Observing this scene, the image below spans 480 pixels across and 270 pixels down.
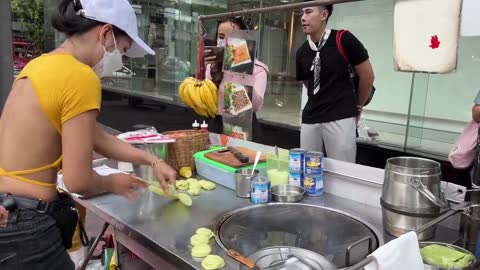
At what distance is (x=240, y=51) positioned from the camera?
2035 mm

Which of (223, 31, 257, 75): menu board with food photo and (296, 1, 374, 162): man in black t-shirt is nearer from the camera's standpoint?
(223, 31, 257, 75): menu board with food photo

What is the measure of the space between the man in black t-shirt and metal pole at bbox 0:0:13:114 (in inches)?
104

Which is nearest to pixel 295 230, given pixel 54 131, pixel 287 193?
pixel 287 193

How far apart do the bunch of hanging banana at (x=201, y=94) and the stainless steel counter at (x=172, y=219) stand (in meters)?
0.59

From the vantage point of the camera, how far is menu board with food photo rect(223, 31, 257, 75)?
6.52 feet

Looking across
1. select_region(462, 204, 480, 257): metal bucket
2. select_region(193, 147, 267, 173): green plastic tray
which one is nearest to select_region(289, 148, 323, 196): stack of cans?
select_region(193, 147, 267, 173): green plastic tray

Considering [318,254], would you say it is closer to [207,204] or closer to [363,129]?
[207,204]

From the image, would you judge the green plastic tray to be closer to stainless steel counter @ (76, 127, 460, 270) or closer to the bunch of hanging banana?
stainless steel counter @ (76, 127, 460, 270)

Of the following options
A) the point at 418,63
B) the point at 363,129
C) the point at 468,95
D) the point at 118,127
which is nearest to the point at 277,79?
the point at 363,129

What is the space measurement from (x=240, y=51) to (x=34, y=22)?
7.29 meters

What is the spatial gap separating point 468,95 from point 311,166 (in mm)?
2533

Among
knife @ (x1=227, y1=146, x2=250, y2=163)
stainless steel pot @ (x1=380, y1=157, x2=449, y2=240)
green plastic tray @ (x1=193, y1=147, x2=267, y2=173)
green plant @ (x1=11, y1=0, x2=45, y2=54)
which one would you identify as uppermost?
green plant @ (x1=11, y1=0, x2=45, y2=54)

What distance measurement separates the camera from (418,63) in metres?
1.17

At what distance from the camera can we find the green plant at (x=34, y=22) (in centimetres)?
761
